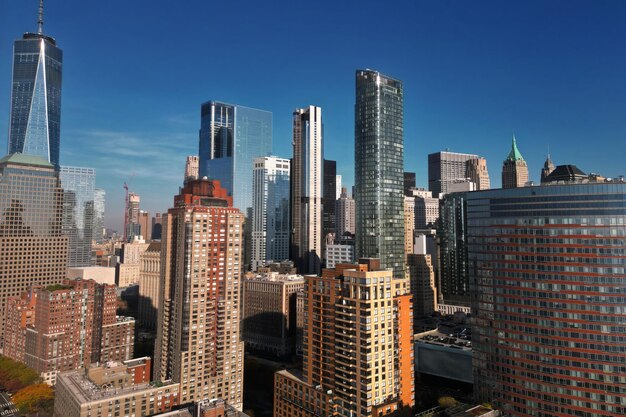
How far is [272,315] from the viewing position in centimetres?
11381

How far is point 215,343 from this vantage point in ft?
236

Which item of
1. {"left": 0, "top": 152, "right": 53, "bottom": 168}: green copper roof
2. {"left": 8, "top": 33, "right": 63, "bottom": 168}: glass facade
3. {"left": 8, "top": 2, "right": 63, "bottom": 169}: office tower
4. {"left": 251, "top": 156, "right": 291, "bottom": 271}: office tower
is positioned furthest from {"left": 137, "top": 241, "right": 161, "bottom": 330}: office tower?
{"left": 8, "top": 2, "right": 63, "bottom": 169}: office tower

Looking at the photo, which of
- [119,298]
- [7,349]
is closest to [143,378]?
[7,349]

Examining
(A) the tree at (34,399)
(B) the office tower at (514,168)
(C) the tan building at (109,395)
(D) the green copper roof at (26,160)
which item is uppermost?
(B) the office tower at (514,168)

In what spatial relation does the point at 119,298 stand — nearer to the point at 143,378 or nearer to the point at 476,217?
the point at 143,378

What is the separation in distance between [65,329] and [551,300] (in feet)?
283

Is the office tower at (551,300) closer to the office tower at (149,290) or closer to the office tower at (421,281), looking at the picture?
the office tower at (421,281)

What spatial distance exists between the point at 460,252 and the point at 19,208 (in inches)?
5248

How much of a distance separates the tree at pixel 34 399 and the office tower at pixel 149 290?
58.7 m

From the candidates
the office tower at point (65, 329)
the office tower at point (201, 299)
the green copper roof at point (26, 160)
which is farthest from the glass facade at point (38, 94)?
the office tower at point (201, 299)

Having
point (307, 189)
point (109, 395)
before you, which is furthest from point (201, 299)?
point (307, 189)

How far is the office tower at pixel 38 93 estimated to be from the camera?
16562 centimetres

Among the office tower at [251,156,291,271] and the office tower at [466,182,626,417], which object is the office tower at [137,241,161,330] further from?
the office tower at [466,182,626,417]

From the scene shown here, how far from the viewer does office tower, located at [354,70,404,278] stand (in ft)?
362
